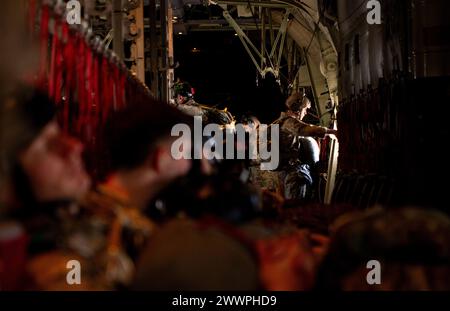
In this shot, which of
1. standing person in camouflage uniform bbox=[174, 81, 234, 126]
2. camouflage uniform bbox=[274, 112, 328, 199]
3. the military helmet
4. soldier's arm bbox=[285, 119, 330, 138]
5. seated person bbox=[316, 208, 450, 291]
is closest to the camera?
seated person bbox=[316, 208, 450, 291]

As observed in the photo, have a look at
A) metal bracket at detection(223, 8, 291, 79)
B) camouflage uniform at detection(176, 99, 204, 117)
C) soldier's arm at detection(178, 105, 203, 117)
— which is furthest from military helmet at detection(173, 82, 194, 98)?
metal bracket at detection(223, 8, 291, 79)

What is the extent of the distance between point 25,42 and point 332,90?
1580 cm

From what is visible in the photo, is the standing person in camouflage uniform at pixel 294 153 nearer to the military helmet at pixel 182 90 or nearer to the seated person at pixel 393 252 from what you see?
the military helmet at pixel 182 90

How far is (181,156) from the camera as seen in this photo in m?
3.83

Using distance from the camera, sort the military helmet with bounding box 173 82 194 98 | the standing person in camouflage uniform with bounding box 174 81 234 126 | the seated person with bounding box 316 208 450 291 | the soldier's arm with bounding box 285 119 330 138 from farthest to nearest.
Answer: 1. the military helmet with bounding box 173 82 194 98
2. the standing person in camouflage uniform with bounding box 174 81 234 126
3. the soldier's arm with bounding box 285 119 330 138
4. the seated person with bounding box 316 208 450 291

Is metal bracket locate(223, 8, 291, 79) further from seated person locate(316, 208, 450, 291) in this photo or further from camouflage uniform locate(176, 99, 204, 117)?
seated person locate(316, 208, 450, 291)

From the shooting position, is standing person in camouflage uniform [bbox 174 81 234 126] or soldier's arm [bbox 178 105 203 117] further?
standing person in camouflage uniform [bbox 174 81 234 126]

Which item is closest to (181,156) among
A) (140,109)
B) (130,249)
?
(140,109)

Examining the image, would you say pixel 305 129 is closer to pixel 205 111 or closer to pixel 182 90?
pixel 205 111

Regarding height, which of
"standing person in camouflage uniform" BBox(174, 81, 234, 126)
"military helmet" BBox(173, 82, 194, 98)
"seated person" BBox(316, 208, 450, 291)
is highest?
"military helmet" BBox(173, 82, 194, 98)

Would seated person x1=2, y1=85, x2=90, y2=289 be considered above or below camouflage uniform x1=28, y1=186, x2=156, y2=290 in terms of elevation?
above

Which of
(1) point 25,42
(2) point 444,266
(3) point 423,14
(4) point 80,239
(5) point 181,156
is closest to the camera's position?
(1) point 25,42

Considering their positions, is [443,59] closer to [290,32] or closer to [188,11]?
[290,32]

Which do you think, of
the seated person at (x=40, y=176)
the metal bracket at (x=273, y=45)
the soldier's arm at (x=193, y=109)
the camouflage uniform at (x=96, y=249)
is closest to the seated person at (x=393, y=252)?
the camouflage uniform at (x=96, y=249)
